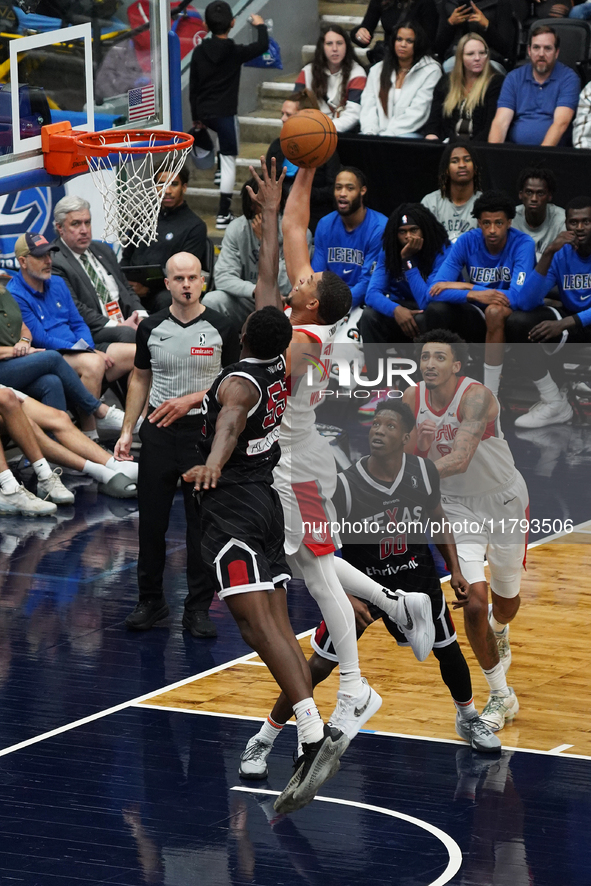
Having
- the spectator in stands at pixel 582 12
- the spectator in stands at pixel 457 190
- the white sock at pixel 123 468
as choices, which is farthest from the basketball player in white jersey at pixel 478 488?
the spectator in stands at pixel 582 12

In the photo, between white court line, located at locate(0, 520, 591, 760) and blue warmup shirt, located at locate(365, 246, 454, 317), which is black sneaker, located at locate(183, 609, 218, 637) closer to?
white court line, located at locate(0, 520, 591, 760)

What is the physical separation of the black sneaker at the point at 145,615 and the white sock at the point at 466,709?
6.89ft

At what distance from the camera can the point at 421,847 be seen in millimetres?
4711

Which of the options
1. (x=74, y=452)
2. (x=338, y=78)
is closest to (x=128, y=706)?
(x=74, y=452)

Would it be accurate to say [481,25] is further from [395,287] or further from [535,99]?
[395,287]

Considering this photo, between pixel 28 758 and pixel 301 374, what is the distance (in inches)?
76.0

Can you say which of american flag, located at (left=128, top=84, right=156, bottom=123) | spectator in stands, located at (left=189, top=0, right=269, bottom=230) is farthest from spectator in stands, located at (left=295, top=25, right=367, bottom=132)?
american flag, located at (left=128, top=84, right=156, bottom=123)

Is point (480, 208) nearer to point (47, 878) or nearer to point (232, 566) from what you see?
point (232, 566)

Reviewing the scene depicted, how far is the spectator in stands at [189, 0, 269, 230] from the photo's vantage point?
44.5 feet

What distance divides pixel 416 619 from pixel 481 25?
8.87 metres

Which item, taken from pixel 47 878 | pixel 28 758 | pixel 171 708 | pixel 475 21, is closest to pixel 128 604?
pixel 171 708

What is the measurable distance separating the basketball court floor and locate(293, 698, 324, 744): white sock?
0.36 meters

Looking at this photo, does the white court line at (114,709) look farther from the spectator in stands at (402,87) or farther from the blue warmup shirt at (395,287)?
the spectator in stands at (402,87)

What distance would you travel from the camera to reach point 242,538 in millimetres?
5023
